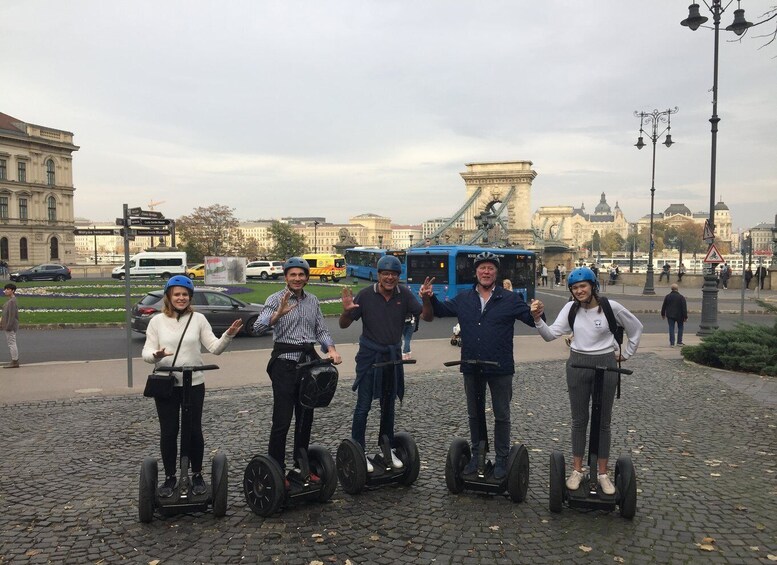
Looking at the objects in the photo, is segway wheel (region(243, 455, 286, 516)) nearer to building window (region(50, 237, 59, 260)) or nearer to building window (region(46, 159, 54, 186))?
building window (region(50, 237, 59, 260))

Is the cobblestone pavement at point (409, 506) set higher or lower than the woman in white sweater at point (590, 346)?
lower

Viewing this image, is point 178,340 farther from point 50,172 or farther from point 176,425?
point 50,172

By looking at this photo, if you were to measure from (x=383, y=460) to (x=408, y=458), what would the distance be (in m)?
0.21

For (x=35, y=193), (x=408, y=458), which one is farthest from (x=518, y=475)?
(x=35, y=193)

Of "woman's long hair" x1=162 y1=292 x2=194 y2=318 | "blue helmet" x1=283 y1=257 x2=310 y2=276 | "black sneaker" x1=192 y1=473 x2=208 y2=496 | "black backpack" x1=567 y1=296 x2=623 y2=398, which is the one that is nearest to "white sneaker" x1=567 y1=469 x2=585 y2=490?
"black backpack" x1=567 y1=296 x2=623 y2=398

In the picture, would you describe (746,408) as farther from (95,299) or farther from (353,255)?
(353,255)

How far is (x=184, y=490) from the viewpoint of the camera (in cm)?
443

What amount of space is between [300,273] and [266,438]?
2668 mm

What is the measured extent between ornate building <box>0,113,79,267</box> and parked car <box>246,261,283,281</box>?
1081 inches

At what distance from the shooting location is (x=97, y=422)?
7.29 meters

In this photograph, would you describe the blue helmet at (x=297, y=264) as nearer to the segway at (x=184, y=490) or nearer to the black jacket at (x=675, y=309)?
the segway at (x=184, y=490)

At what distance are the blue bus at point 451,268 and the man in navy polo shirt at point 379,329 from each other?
1942 cm

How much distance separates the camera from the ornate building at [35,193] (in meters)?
62.0

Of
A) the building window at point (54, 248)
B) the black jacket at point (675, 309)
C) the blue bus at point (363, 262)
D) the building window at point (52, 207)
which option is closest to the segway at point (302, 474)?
the black jacket at point (675, 309)
